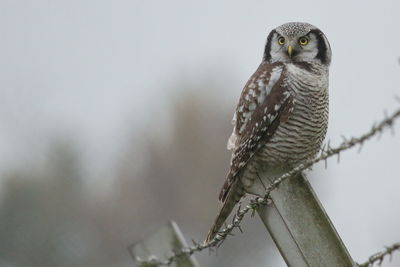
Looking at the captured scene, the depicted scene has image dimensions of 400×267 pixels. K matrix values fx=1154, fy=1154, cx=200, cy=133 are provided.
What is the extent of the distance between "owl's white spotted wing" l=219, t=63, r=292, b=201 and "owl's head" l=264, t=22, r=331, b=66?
57 cm

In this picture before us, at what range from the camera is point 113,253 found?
5200 cm

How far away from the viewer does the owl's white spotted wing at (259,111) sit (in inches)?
265

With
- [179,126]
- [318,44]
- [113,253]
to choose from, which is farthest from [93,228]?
[318,44]

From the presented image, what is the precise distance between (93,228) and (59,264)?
19239 mm

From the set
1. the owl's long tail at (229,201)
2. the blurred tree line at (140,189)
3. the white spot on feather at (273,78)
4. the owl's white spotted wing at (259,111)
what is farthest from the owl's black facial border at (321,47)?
the blurred tree line at (140,189)

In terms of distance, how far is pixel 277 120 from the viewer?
6797 mm

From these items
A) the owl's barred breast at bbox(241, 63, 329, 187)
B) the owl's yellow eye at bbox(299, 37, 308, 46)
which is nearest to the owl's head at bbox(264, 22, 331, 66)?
the owl's yellow eye at bbox(299, 37, 308, 46)

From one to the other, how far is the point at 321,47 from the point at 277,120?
915 mm

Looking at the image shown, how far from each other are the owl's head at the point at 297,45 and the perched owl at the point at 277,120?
0.23 meters

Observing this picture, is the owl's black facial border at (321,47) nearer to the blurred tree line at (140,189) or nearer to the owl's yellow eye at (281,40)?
the owl's yellow eye at (281,40)

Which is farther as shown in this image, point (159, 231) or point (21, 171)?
point (21, 171)

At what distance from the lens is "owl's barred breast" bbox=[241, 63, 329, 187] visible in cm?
677

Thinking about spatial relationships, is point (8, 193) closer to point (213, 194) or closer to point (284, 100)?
point (213, 194)

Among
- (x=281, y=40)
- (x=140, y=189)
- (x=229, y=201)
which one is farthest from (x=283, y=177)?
(x=140, y=189)
